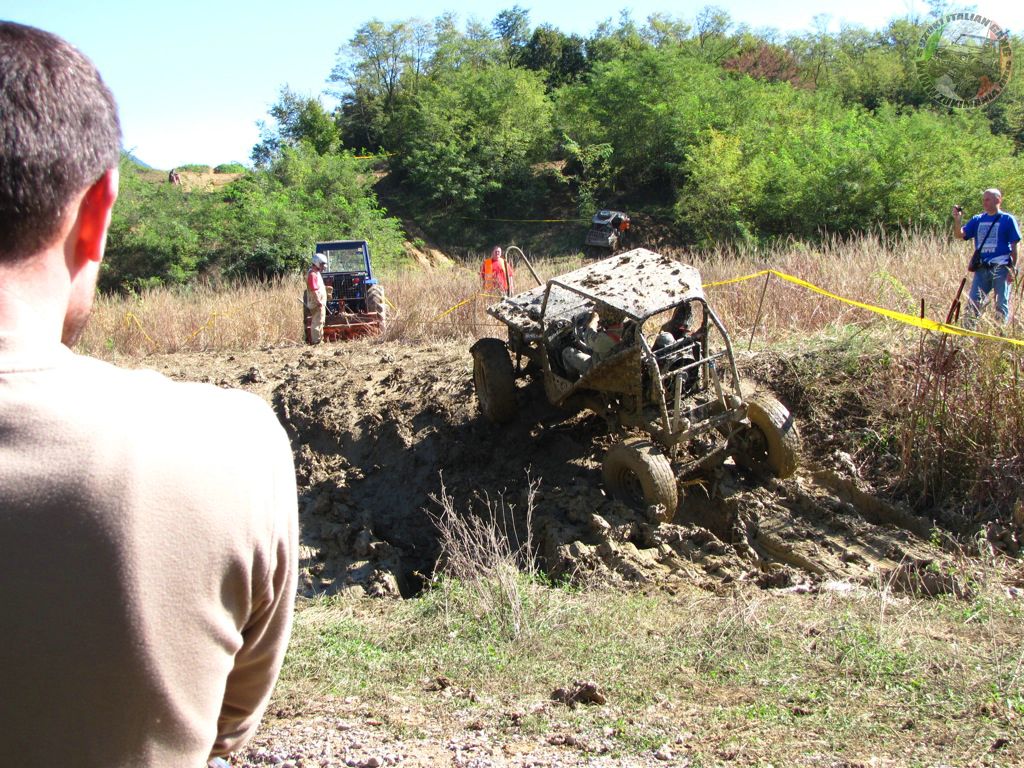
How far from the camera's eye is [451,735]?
4051 millimetres

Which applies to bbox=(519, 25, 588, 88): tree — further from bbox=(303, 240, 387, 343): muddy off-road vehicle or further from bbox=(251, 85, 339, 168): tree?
bbox=(303, 240, 387, 343): muddy off-road vehicle

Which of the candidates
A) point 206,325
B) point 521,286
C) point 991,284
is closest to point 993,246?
point 991,284

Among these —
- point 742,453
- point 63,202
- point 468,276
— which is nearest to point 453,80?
point 468,276

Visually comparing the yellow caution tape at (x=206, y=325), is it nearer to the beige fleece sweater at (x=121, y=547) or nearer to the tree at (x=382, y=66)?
the beige fleece sweater at (x=121, y=547)

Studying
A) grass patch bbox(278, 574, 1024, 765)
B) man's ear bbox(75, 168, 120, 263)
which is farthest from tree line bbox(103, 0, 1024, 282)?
man's ear bbox(75, 168, 120, 263)

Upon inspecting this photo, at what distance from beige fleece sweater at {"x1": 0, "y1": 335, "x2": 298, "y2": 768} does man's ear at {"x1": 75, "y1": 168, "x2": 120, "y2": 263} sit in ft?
0.48

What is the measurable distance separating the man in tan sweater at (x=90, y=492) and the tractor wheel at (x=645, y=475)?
6.26 metres

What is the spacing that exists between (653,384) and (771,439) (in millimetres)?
1232

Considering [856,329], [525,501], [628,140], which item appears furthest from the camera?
[628,140]

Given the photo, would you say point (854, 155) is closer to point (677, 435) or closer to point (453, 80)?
point (677, 435)

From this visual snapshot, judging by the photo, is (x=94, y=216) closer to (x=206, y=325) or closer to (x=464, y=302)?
(x=464, y=302)

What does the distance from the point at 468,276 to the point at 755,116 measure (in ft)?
64.5

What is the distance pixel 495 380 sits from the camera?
906 centimetres

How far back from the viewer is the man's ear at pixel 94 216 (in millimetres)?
1166
